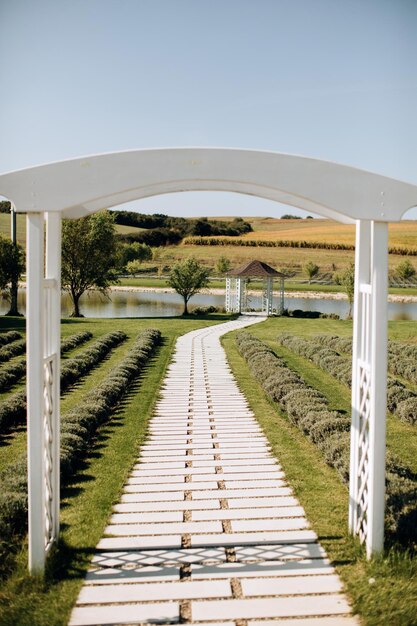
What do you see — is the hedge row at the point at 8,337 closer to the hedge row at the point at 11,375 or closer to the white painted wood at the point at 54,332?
the hedge row at the point at 11,375

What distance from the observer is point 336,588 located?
4297 millimetres

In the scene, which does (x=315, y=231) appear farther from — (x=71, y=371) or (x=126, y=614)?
(x=126, y=614)

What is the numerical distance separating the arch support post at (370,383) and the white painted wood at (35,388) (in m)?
2.52

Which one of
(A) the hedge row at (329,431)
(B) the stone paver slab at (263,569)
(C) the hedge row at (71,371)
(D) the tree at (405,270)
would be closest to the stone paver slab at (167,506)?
(B) the stone paver slab at (263,569)

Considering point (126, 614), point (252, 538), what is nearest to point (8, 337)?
point (252, 538)

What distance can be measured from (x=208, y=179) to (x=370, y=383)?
2045mm

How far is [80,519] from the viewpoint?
5.57m

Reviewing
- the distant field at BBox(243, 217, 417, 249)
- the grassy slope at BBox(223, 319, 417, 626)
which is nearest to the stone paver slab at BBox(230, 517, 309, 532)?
the grassy slope at BBox(223, 319, 417, 626)

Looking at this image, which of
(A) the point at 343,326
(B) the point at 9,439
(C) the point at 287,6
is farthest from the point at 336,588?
(A) the point at 343,326

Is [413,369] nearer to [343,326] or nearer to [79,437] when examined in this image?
[79,437]

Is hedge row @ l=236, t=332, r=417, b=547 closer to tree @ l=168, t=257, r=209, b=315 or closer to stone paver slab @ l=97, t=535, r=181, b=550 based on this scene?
stone paver slab @ l=97, t=535, r=181, b=550

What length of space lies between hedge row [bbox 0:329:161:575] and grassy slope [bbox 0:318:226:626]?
0.16m

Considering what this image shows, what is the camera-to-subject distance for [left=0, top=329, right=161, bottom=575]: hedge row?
521 cm

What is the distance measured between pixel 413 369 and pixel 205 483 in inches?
346
